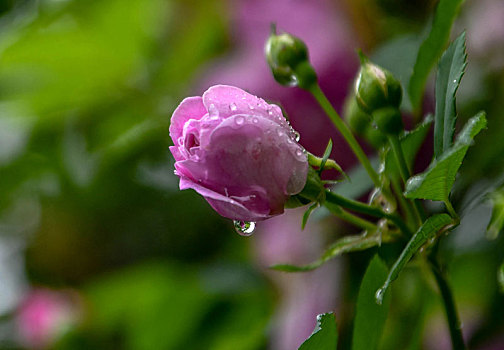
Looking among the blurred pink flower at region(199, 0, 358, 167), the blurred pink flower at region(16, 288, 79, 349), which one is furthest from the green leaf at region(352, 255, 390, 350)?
the blurred pink flower at region(16, 288, 79, 349)

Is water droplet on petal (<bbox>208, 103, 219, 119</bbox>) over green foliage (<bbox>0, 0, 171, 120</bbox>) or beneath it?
over

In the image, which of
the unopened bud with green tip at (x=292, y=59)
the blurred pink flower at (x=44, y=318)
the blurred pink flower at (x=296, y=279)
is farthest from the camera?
the blurred pink flower at (x=44, y=318)

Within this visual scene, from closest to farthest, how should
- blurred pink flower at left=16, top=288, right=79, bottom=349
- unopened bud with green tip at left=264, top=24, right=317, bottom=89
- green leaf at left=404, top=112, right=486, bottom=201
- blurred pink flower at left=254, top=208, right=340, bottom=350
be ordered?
green leaf at left=404, top=112, right=486, bottom=201 < unopened bud with green tip at left=264, top=24, right=317, bottom=89 < blurred pink flower at left=254, top=208, right=340, bottom=350 < blurred pink flower at left=16, top=288, right=79, bottom=349

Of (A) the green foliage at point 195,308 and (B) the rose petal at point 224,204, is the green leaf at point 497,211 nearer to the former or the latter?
(B) the rose petal at point 224,204

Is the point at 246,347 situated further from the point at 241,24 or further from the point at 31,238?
the point at 31,238

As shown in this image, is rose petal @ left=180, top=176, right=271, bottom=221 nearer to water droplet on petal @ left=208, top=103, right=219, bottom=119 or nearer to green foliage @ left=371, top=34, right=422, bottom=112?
water droplet on petal @ left=208, top=103, right=219, bottom=119

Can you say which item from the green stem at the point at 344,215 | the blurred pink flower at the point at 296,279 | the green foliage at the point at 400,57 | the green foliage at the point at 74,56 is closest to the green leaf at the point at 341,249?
the green stem at the point at 344,215

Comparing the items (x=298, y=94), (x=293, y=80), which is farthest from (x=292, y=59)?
(x=298, y=94)
